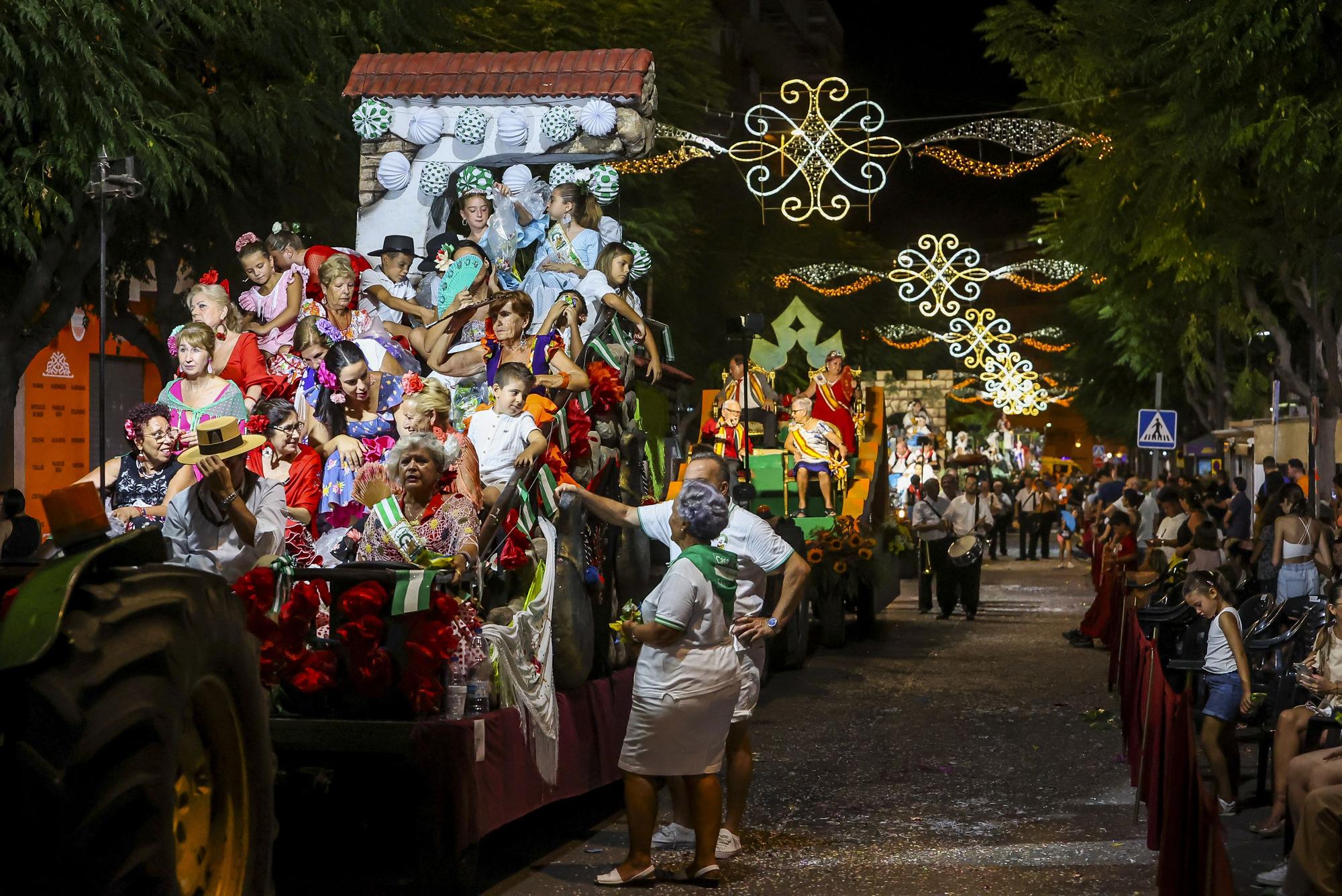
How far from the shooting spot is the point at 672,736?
7797 millimetres

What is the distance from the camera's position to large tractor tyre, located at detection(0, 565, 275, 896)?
159 inches

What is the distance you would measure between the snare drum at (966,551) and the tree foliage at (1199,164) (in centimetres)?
449

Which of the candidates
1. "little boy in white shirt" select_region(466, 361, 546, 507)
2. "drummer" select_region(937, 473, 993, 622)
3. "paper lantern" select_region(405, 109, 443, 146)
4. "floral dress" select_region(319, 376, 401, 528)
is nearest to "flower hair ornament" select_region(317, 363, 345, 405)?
"floral dress" select_region(319, 376, 401, 528)

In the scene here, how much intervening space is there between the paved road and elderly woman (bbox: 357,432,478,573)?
5.21 ft

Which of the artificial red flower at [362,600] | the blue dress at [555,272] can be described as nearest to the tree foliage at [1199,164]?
the blue dress at [555,272]

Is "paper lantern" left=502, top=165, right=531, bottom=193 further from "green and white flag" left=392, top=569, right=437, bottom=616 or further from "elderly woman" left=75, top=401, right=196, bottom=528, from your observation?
"green and white flag" left=392, top=569, right=437, bottom=616

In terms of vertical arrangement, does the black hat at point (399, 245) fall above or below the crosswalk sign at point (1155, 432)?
above

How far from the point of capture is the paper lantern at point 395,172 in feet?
43.5

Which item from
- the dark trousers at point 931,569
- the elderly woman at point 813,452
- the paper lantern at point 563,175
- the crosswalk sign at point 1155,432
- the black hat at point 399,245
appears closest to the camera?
the black hat at point 399,245

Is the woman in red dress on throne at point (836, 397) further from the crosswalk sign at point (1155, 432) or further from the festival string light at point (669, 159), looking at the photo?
the crosswalk sign at point (1155, 432)

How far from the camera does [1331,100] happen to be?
16.8m

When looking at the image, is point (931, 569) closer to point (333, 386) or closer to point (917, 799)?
point (917, 799)

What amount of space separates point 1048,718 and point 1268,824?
14.2 feet

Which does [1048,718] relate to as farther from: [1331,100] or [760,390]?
[760,390]
